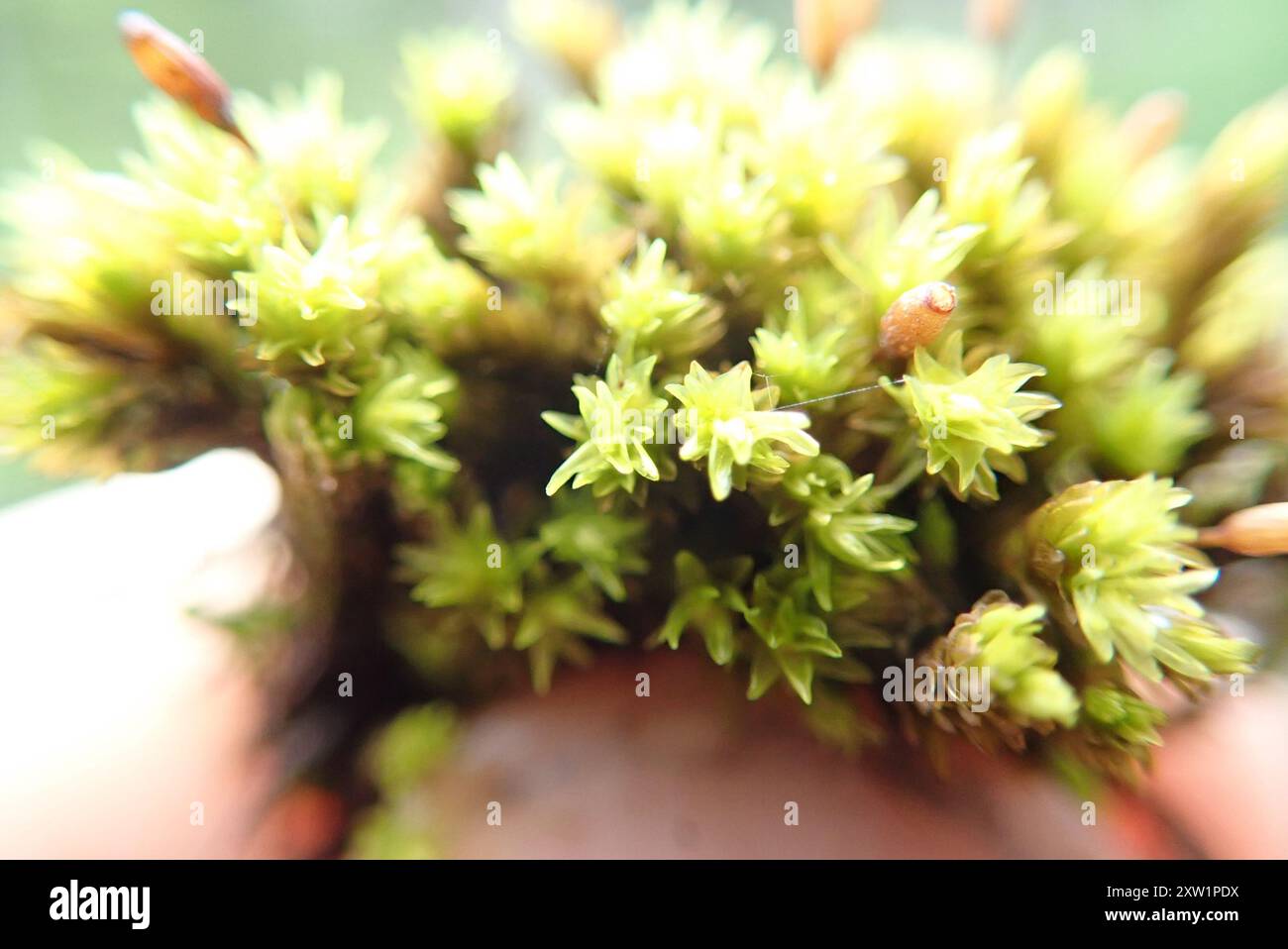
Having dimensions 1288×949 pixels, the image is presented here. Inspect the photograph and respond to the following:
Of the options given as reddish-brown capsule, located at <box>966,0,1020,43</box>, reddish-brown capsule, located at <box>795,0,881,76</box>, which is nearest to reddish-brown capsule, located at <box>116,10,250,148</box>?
reddish-brown capsule, located at <box>795,0,881,76</box>

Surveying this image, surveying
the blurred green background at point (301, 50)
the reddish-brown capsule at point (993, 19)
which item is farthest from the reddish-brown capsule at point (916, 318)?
the blurred green background at point (301, 50)

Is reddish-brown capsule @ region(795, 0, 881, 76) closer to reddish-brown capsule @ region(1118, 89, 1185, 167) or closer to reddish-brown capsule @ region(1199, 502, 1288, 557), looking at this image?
reddish-brown capsule @ region(1118, 89, 1185, 167)

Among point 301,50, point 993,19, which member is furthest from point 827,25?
point 301,50

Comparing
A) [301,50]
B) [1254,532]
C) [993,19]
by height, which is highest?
[301,50]

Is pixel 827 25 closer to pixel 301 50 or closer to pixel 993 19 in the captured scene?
pixel 993 19

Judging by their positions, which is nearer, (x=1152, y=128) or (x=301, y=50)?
(x=1152, y=128)
